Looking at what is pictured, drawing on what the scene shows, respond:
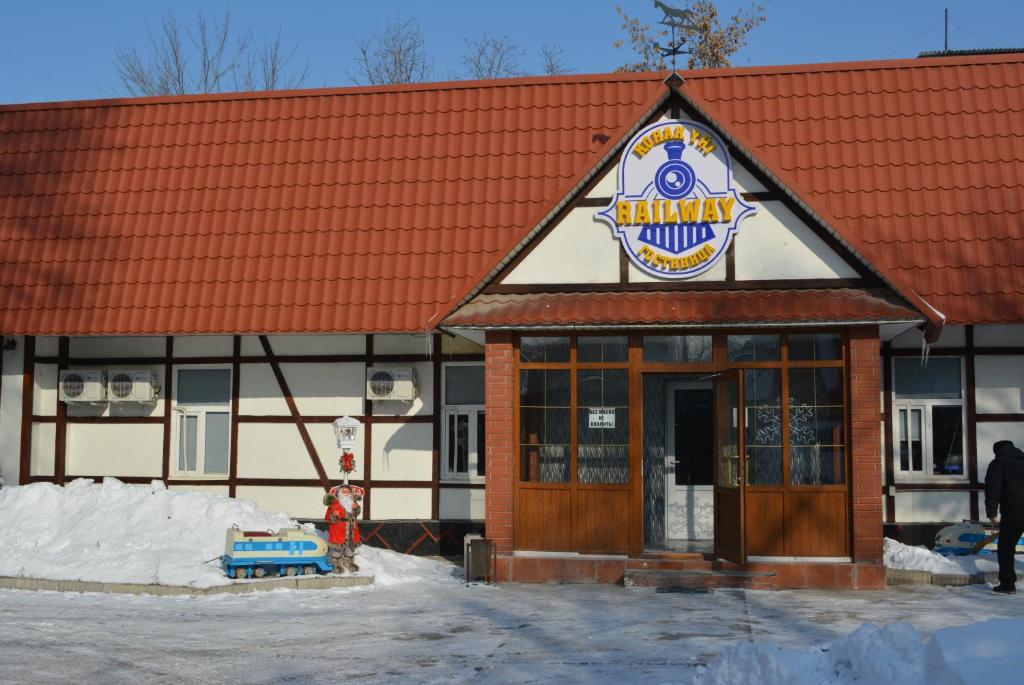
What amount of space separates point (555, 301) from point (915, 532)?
576 centimetres

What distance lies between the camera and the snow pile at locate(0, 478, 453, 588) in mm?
13102

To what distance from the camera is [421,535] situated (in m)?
16.4

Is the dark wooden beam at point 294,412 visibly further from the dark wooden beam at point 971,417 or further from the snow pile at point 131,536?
the dark wooden beam at point 971,417

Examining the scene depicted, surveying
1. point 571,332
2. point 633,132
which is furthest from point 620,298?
point 633,132

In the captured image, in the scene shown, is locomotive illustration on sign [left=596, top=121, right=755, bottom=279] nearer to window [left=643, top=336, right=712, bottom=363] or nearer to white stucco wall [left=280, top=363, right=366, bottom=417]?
window [left=643, top=336, right=712, bottom=363]

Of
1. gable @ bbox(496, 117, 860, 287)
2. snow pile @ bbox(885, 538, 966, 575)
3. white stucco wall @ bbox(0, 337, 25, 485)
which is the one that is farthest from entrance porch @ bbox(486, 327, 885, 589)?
white stucco wall @ bbox(0, 337, 25, 485)

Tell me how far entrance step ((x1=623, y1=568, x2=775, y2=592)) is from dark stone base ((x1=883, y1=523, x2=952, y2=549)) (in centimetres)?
297

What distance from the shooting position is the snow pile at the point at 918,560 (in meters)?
13.5

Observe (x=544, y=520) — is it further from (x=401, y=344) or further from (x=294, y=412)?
(x=294, y=412)

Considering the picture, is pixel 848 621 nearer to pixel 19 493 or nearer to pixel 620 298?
pixel 620 298

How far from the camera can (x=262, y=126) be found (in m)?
18.5

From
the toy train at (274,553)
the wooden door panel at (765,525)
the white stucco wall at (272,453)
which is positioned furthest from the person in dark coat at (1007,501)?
the white stucco wall at (272,453)

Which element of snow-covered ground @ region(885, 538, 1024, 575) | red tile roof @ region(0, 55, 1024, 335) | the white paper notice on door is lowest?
snow-covered ground @ region(885, 538, 1024, 575)

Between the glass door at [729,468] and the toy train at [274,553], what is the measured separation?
458 centimetres
